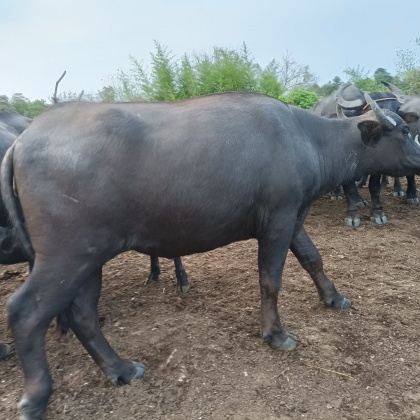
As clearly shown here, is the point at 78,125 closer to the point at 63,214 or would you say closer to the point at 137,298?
the point at 63,214

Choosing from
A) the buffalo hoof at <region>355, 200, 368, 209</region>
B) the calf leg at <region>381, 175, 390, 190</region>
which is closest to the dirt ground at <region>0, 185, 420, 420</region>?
the buffalo hoof at <region>355, 200, 368, 209</region>

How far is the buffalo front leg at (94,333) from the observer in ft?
11.1

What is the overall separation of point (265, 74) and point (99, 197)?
1450 cm

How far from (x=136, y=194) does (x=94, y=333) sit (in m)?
1.14

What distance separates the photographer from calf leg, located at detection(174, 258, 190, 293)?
16.6 feet

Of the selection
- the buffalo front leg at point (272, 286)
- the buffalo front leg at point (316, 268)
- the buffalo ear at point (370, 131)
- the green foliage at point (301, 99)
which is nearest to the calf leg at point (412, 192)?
the buffalo ear at point (370, 131)

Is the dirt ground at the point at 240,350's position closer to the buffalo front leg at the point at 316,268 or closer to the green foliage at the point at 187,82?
the buffalo front leg at the point at 316,268

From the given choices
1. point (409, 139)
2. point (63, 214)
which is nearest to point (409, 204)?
point (409, 139)

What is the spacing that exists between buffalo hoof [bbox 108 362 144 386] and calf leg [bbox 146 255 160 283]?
1.79 meters

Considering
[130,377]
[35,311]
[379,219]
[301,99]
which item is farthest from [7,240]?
[301,99]

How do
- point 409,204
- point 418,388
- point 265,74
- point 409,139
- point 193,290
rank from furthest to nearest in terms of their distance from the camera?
point 265,74
point 409,204
point 193,290
point 409,139
point 418,388

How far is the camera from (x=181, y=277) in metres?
5.07

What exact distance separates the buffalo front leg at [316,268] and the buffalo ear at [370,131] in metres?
1.08

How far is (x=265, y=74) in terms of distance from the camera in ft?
54.0
